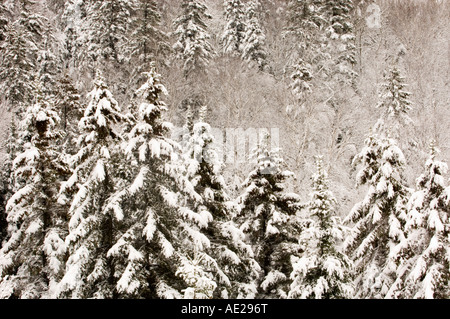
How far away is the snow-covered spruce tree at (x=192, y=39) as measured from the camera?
37219 mm

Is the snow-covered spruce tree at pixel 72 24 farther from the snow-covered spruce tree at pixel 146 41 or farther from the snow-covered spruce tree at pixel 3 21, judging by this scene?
the snow-covered spruce tree at pixel 146 41

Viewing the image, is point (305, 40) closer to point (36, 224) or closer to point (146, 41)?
point (146, 41)

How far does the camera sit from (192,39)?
1496 inches

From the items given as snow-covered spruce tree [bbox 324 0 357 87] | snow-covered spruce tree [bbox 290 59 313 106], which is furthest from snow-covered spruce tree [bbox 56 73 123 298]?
snow-covered spruce tree [bbox 324 0 357 87]

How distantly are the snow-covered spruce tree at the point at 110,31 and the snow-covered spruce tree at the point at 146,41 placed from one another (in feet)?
10.4

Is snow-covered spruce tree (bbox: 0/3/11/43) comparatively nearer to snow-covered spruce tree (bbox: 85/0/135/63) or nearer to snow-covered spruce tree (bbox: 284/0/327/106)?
snow-covered spruce tree (bbox: 85/0/135/63)

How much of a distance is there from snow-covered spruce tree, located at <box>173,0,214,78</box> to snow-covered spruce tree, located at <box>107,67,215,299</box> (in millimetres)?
25225

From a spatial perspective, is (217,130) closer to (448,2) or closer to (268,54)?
(268,54)

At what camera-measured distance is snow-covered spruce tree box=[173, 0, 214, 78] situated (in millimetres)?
37219

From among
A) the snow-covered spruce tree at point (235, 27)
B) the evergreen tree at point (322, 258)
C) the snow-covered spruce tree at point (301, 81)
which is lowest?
the evergreen tree at point (322, 258)

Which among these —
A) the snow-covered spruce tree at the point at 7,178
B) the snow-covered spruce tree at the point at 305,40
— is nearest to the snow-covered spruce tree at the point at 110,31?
the snow-covered spruce tree at the point at 7,178

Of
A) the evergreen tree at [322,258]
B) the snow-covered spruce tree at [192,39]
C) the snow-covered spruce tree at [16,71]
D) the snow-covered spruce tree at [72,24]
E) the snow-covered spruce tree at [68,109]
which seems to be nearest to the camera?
the evergreen tree at [322,258]

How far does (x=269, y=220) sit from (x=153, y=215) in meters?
6.39

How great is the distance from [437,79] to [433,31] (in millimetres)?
8446
